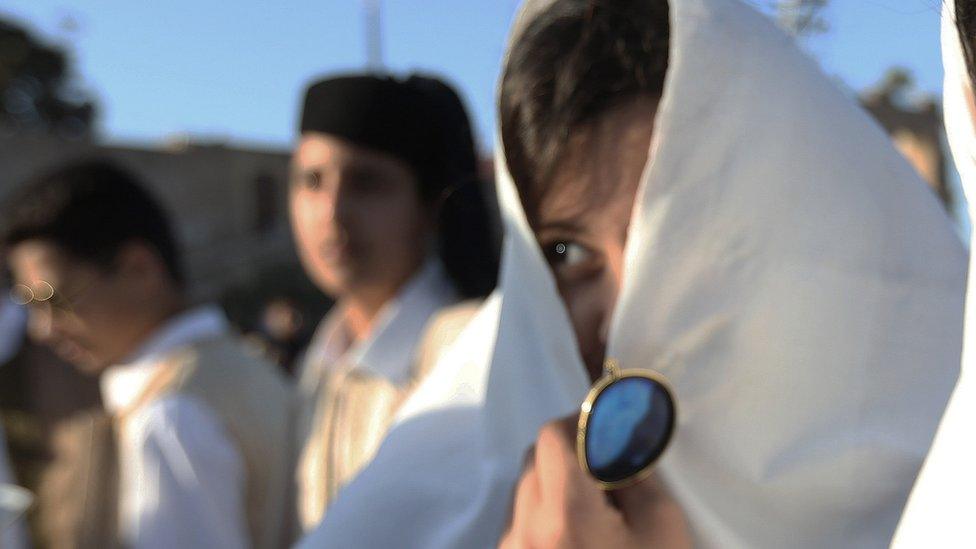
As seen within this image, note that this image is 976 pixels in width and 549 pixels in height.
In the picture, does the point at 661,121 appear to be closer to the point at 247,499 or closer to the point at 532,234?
the point at 532,234

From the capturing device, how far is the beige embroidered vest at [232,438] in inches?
108

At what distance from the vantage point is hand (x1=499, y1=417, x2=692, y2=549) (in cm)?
109

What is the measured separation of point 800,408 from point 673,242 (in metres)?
0.22

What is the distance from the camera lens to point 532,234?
1385mm

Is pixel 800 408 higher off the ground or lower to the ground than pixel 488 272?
higher

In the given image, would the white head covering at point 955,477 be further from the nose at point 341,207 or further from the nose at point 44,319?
the nose at point 44,319

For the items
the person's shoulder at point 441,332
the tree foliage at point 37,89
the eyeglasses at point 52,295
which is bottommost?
the tree foliage at point 37,89

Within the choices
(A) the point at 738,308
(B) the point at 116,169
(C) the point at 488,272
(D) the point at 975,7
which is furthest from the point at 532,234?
(B) the point at 116,169

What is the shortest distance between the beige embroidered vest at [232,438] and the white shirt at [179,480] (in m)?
0.03

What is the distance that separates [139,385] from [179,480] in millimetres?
392

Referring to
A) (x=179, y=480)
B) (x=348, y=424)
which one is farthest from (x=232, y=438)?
(x=348, y=424)

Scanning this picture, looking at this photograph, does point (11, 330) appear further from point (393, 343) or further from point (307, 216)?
point (393, 343)

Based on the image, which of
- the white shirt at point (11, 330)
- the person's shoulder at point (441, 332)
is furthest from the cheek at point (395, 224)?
the white shirt at point (11, 330)

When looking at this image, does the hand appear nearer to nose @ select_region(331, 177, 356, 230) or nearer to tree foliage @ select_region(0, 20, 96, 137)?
nose @ select_region(331, 177, 356, 230)
